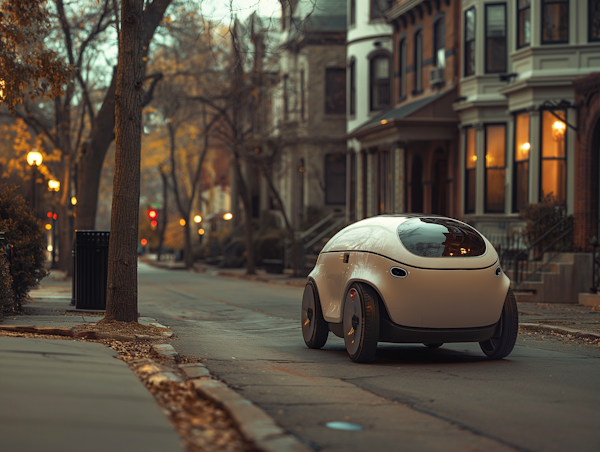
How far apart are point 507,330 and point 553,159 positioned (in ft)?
45.2

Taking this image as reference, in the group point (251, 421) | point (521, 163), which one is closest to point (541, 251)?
point (521, 163)

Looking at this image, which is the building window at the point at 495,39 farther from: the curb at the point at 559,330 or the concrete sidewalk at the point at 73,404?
the concrete sidewalk at the point at 73,404

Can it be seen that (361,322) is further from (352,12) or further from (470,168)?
(352,12)

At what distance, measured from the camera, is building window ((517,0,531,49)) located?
22.7m

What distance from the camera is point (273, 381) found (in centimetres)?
763

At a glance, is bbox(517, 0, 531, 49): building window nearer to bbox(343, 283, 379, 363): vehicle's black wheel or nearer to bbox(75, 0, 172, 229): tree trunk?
bbox(75, 0, 172, 229): tree trunk

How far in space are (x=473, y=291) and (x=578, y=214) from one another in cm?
1116

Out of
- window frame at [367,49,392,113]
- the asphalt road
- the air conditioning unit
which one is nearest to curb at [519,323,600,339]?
the asphalt road

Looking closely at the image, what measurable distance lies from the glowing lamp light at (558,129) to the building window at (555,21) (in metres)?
2.38

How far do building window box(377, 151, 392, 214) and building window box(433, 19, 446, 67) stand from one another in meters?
4.01

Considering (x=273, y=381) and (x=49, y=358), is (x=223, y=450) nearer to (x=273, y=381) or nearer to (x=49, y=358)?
(x=273, y=381)

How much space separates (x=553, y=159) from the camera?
72.0 ft

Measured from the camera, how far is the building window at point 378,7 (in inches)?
Answer: 1352

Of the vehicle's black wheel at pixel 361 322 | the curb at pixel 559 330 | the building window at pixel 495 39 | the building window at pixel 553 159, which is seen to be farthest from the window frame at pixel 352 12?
the vehicle's black wheel at pixel 361 322
